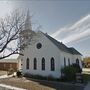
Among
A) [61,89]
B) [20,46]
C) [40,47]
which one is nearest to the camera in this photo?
[61,89]

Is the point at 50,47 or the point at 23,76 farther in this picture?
the point at 23,76

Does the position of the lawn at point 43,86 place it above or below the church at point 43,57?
below

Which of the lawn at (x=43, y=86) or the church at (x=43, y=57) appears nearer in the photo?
the lawn at (x=43, y=86)

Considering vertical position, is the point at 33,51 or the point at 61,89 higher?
the point at 33,51

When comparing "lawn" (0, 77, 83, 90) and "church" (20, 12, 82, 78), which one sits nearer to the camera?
"lawn" (0, 77, 83, 90)

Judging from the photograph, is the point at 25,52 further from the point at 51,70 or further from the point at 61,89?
the point at 61,89

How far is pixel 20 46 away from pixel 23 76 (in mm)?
12105

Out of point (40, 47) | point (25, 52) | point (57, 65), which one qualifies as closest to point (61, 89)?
point (57, 65)

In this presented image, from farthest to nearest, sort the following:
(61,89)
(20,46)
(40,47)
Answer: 1. (40,47)
2. (20,46)
3. (61,89)

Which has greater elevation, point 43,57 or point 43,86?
point 43,57

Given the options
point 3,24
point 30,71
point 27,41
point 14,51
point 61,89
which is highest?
point 3,24

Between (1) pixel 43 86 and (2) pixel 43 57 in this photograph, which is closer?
(1) pixel 43 86

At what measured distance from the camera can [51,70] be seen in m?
31.9

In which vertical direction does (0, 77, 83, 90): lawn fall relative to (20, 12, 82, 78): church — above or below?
below
